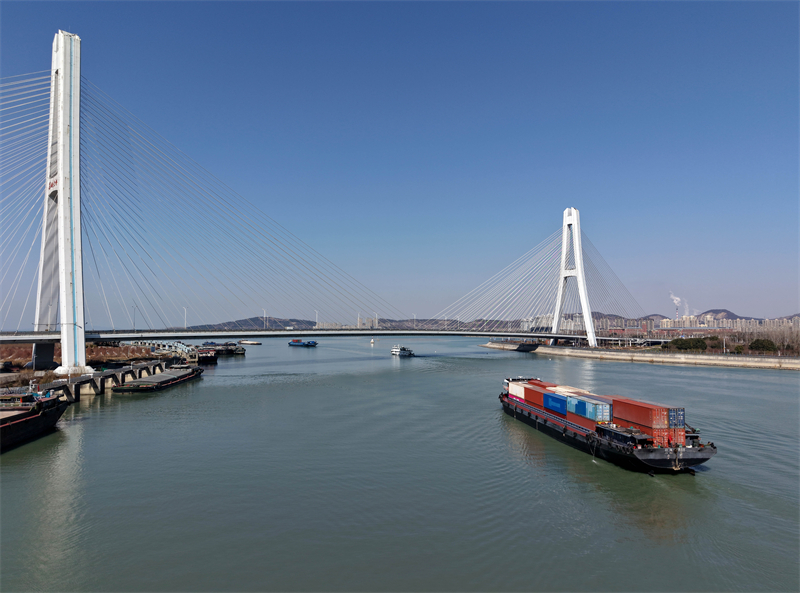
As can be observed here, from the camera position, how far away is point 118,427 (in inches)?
790

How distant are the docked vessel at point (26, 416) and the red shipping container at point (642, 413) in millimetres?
21820

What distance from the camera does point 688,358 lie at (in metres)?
50.2

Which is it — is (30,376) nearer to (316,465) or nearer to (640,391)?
(316,465)

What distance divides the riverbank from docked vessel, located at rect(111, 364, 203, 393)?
45642 millimetres

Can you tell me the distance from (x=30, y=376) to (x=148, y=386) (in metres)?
6.53

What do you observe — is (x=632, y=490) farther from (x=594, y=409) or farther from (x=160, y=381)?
(x=160, y=381)

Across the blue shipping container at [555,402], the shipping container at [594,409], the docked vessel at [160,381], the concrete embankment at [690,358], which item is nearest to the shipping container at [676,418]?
the shipping container at [594,409]

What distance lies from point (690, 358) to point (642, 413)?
42658 millimetres

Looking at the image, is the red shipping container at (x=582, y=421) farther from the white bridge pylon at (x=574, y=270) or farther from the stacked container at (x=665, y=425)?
the white bridge pylon at (x=574, y=270)

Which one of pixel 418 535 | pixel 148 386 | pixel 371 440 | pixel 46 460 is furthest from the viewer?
pixel 148 386

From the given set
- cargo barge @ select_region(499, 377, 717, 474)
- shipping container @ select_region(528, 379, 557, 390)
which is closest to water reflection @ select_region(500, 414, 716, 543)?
cargo barge @ select_region(499, 377, 717, 474)

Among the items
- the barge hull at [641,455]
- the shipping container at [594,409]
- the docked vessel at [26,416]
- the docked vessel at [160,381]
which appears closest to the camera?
the barge hull at [641,455]

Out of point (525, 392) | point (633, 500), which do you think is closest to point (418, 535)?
point (633, 500)

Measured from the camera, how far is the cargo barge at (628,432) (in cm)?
1370
